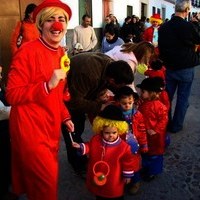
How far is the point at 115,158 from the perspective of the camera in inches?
121


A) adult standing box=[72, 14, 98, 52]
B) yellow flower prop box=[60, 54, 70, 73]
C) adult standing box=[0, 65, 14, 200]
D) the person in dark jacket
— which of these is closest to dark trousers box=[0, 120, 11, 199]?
adult standing box=[0, 65, 14, 200]

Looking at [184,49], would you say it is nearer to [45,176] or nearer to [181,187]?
[181,187]

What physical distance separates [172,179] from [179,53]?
202 centimetres

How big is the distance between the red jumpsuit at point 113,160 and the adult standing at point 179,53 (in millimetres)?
2595

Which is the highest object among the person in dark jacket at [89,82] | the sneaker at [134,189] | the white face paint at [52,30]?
the white face paint at [52,30]

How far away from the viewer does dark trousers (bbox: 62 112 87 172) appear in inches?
155

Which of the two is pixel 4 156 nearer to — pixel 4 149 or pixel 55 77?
pixel 4 149

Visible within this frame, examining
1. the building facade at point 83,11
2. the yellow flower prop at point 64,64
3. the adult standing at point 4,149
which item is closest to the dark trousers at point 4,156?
the adult standing at point 4,149

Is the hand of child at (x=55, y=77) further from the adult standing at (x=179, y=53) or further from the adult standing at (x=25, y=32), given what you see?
the adult standing at (x=25, y=32)

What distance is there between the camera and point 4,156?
3.26m

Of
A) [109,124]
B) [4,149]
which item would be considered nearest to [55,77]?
[109,124]

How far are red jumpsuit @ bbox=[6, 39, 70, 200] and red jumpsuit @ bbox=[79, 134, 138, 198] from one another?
0.41m

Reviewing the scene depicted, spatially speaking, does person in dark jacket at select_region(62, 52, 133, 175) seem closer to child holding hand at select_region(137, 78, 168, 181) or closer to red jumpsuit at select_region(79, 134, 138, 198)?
red jumpsuit at select_region(79, 134, 138, 198)

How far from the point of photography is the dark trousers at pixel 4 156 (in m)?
3.22
